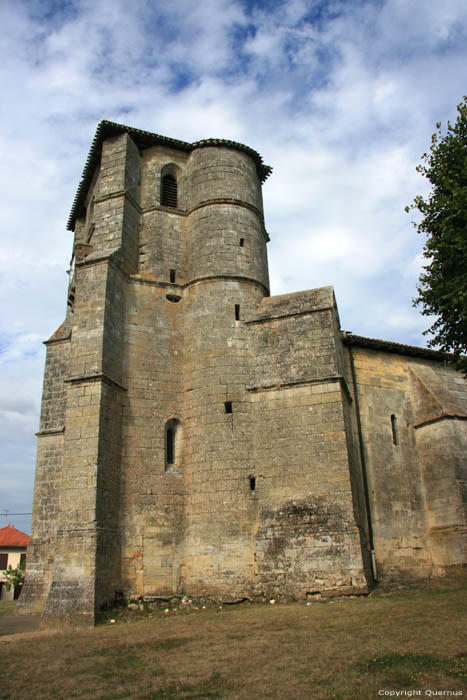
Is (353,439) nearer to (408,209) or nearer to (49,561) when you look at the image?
(408,209)

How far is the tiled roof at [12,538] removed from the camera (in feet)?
120

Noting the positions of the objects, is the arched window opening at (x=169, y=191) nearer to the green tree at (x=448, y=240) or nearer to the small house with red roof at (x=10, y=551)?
the green tree at (x=448, y=240)

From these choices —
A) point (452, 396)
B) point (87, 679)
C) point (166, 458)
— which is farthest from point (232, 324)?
point (87, 679)

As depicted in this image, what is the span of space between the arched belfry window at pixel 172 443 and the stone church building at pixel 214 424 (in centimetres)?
6

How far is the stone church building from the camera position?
41.2 feet

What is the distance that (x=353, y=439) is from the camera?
15.1 meters

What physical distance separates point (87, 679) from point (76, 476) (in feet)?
19.5

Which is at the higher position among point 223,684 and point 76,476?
point 76,476

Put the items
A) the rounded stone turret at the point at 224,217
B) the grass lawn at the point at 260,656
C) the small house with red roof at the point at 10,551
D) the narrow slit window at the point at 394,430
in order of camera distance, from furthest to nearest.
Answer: the small house with red roof at the point at 10,551 < the narrow slit window at the point at 394,430 < the rounded stone turret at the point at 224,217 < the grass lawn at the point at 260,656

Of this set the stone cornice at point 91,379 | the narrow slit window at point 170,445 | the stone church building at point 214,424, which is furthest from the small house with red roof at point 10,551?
the stone cornice at point 91,379

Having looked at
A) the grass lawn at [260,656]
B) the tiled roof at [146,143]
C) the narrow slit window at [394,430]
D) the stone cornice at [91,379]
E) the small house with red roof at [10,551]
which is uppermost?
the tiled roof at [146,143]

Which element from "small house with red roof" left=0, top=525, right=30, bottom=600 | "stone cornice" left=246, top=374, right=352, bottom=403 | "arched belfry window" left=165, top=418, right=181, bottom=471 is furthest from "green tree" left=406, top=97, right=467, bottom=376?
"small house with red roof" left=0, top=525, right=30, bottom=600

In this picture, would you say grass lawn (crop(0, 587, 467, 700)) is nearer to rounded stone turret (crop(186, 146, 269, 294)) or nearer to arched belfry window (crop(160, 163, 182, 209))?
rounded stone turret (crop(186, 146, 269, 294))

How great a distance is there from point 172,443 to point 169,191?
811 cm
